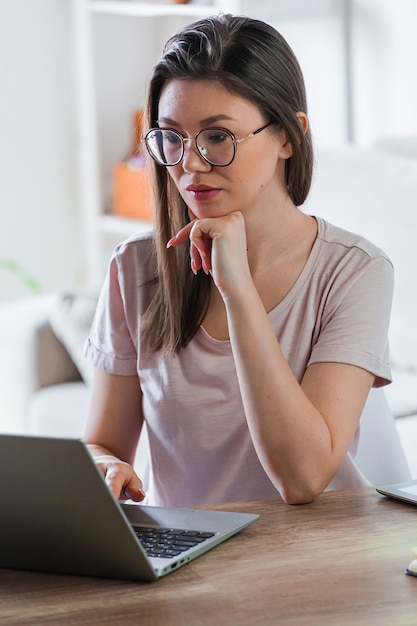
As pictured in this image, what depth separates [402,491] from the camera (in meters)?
1.16

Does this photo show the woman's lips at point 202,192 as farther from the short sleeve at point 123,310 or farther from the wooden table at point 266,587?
the wooden table at point 266,587

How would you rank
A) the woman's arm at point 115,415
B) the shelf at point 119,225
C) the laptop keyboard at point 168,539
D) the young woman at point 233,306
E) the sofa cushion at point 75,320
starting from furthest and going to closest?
the shelf at point 119,225 < the sofa cushion at point 75,320 < the woman's arm at point 115,415 < the young woman at point 233,306 < the laptop keyboard at point 168,539

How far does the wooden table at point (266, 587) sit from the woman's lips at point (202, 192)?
1.48 ft

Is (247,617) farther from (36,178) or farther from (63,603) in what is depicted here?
(36,178)

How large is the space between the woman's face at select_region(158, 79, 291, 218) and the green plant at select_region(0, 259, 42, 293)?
8.62ft

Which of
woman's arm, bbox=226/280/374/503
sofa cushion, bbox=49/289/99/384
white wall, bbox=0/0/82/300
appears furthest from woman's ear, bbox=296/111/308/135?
white wall, bbox=0/0/82/300

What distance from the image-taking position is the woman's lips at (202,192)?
135 cm

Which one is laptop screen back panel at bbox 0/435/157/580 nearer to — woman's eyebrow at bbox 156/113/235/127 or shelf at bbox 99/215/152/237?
woman's eyebrow at bbox 156/113/235/127

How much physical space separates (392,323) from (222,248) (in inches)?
45.6

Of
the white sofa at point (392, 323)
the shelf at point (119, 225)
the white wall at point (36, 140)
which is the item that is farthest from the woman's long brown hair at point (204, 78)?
the white wall at point (36, 140)

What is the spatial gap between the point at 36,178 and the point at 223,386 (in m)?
2.68

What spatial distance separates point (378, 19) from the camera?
3.04 m

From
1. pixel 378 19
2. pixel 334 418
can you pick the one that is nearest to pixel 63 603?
pixel 334 418

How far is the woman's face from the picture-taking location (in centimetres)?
133
